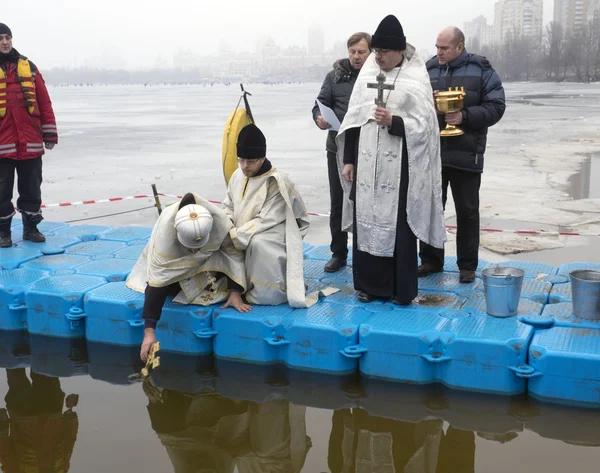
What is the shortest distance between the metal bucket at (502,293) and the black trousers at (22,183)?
4.45m

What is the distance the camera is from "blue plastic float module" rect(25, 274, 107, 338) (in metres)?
5.78

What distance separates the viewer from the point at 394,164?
5.19 meters

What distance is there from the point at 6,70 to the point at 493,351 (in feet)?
16.8

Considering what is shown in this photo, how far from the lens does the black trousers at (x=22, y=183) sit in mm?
7090

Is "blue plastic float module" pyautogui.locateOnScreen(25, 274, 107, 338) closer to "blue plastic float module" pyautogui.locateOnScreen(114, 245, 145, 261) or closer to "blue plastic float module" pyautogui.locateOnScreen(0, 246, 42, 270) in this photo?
"blue plastic float module" pyautogui.locateOnScreen(0, 246, 42, 270)

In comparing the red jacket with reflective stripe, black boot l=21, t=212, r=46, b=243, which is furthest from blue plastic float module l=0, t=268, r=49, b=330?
the red jacket with reflective stripe

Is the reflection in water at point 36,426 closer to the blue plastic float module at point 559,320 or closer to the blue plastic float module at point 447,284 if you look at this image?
the blue plastic float module at point 447,284

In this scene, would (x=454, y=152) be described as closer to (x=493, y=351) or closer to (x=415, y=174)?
(x=415, y=174)

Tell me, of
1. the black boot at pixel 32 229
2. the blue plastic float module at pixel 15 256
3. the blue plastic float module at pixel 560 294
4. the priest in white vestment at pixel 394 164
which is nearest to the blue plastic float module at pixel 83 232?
the black boot at pixel 32 229

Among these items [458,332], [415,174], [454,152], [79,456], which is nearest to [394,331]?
[458,332]

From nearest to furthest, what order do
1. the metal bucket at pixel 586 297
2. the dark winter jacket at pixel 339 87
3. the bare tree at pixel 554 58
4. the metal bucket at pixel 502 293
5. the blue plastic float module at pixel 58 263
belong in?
1. the metal bucket at pixel 586 297
2. the metal bucket at pixel 502 293
3. the dark winter jacket at pixel 339 87
4. the blue plastic float module at pixel 58 263
5. the bare tree at pixel 554 58

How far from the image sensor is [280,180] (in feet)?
17.8

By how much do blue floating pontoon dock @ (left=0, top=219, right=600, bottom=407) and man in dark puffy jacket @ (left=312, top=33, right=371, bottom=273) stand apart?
0.25m

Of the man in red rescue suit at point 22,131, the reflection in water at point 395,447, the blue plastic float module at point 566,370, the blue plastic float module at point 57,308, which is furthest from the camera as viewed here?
the man in red rescue suit at point 22,131
